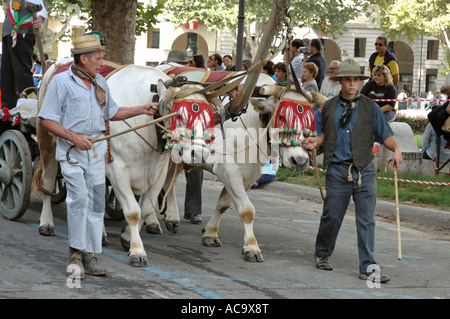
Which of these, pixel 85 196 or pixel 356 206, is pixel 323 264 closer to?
pixel 356 206

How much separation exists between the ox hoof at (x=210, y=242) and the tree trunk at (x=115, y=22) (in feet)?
19.8

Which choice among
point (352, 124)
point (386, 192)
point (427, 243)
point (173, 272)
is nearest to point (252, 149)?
point (352, 124)

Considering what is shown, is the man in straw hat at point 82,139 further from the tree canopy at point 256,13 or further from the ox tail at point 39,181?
the tree canopy at point 256,13

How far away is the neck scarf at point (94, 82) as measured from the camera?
691 cm

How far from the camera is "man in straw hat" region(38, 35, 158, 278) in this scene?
6723 millimetres

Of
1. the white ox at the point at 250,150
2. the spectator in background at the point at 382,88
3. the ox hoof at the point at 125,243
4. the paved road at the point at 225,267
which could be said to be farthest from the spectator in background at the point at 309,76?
the ox hoof at the point at 125,243

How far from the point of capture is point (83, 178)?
6.76 metres

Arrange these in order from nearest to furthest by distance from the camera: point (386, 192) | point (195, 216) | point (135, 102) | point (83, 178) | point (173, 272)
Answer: point (83, 178) < point (173, 272) < point (135, 102) < point (195, 216) < point (386, 192)

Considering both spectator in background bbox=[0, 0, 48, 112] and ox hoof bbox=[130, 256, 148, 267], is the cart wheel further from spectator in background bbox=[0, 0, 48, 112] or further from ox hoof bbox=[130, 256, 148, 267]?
ox hoof bbox=[130, 256, 148, 267]

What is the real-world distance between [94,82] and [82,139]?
23.2 inches

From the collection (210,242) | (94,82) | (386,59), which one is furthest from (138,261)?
(386,59)

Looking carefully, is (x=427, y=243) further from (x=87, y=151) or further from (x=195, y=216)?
(x=87, y=151)

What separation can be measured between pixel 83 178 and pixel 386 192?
6.91 meters
